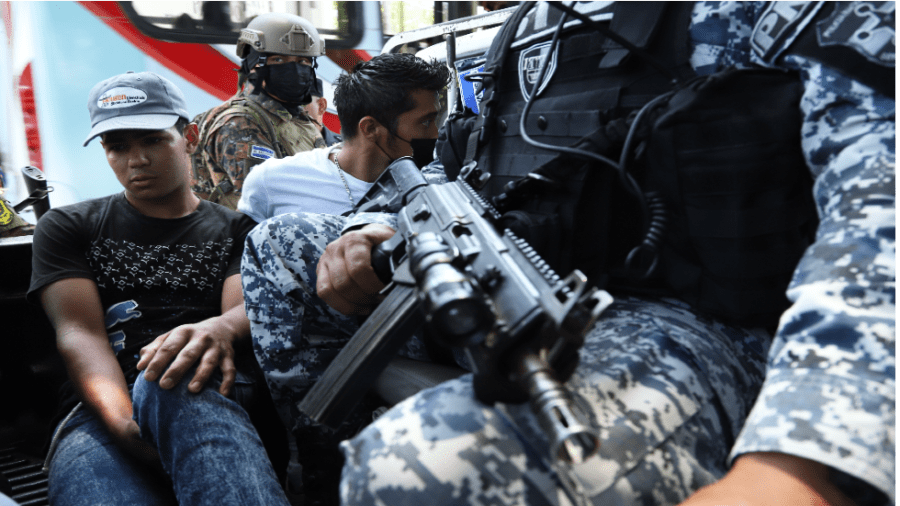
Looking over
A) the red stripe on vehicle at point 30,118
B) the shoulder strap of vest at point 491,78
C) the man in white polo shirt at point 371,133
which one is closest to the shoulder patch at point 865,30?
the shoulder strap of vest at point 491,78

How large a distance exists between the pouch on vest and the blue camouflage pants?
0.08 metres

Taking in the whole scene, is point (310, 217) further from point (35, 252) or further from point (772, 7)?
point (772, 7)

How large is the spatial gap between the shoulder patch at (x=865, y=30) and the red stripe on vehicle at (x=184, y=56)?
4962mm

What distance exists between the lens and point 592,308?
0.50 metres

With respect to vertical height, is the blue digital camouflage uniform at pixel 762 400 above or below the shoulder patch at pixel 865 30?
below

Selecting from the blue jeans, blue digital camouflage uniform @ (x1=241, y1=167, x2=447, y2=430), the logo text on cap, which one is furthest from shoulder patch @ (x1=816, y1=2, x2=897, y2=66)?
the logo text on cap

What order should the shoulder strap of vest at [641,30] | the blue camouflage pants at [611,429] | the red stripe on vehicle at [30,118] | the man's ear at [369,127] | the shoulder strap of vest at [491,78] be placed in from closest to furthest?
the blue camouflage pants at [611,429]
the shoulder strap of vest at [641,30]
the shoulder strap of vest at [491,78]
the man's ear at [369,127]
the red stripe on vehicle at [30,118]

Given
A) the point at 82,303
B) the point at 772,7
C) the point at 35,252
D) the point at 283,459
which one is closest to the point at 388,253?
the point at 772,7

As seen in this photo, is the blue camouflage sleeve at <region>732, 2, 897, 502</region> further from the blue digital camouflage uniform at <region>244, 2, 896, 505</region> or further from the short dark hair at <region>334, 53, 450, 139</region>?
the short dark hair at <region>334, 53, 450, 139</region>

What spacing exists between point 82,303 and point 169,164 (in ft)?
1.41

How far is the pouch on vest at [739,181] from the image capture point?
2.22ft

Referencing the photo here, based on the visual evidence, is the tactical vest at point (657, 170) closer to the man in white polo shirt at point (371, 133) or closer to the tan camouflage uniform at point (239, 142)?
the man in white polo shirt at point (371, 133)

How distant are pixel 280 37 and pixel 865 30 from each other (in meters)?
3.00

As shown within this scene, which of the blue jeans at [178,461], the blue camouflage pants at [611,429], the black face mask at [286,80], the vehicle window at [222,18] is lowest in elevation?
the blue jeans at [178,461]
